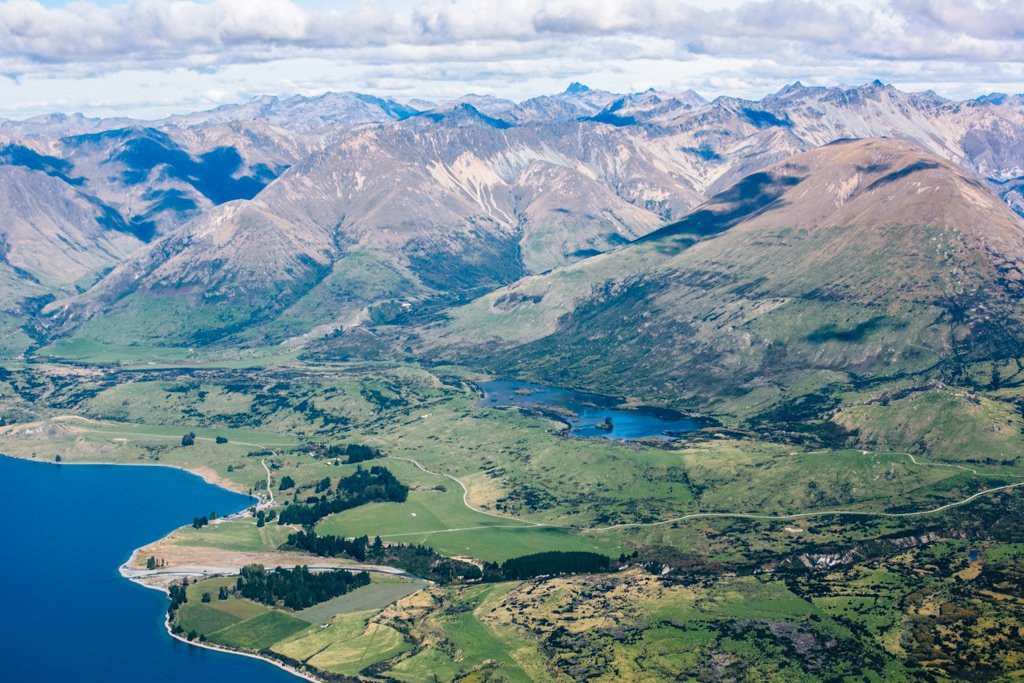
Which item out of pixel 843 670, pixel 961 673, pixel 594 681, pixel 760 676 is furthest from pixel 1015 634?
pixel 594 681

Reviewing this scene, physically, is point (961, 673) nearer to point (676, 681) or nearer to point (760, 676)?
point (760, 676)

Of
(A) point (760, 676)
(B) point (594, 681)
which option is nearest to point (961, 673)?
(A) point (760, 676)

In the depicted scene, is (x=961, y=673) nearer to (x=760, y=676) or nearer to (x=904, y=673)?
(x=904, y=673)

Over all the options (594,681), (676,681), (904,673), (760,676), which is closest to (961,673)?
(904,673)

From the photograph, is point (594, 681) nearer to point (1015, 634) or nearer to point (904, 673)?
point (904, 673)

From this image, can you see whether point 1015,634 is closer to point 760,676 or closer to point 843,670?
point 843,670

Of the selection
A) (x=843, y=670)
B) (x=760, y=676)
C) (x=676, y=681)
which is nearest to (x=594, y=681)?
(x=676, y=681)

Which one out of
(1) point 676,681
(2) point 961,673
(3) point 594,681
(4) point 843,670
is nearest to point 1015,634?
(2) point 961,673

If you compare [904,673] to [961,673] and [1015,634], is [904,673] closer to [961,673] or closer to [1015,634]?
[961,673]
